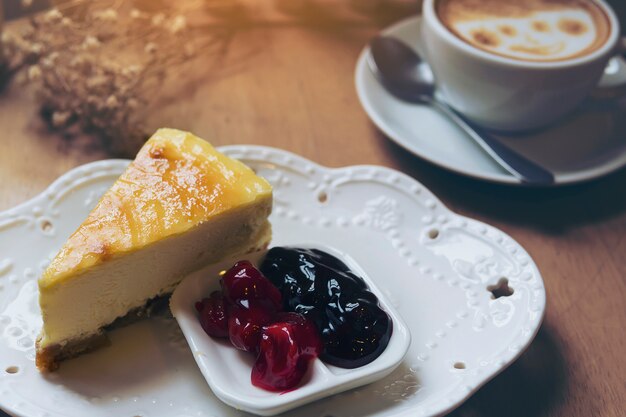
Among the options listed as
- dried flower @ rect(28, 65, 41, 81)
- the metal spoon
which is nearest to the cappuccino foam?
the metal spoon

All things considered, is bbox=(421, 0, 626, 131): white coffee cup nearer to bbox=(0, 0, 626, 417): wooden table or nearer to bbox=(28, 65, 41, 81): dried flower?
bbox=(0, 0, 626, 417): wooden table

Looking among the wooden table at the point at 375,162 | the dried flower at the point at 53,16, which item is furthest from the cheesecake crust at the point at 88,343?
the dried flower at the point at 53,16

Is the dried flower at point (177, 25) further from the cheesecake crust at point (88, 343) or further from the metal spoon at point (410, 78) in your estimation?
the cheesecake crust at point (88, 343)

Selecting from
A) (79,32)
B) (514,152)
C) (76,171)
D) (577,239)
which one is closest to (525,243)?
(577,239)

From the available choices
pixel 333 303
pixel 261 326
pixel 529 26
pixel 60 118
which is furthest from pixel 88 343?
pixel 529 26

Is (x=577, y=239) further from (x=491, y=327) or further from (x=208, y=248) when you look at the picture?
(x=208, y=248)
